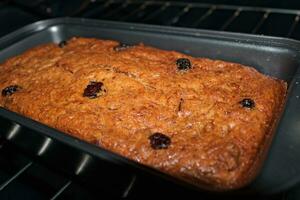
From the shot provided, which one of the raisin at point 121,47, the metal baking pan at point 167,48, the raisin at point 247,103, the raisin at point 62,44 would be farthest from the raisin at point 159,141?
the raisin at point 62,44

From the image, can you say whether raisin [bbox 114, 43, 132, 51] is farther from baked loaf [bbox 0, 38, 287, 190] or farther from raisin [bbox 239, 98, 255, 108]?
raisin [bbox 239, 98, 255, 108]

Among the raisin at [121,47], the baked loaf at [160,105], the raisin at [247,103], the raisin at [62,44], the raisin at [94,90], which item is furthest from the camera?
the raisin at [62,44]

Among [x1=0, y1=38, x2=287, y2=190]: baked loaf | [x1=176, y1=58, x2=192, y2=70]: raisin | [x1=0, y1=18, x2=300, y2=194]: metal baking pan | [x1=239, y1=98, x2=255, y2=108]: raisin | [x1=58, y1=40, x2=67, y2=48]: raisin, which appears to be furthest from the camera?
[x1=58, y1=40, x2=67, y2=48]: raisin

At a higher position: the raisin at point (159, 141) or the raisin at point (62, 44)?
the raisin at point (62, 44)

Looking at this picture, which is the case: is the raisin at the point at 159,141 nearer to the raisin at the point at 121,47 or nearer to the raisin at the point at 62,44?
the raisin at the point at 121,47

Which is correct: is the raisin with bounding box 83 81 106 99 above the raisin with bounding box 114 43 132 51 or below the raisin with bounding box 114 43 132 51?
above

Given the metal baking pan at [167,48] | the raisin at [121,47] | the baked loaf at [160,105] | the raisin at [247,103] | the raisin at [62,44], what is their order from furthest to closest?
the raisin at [62,44]
the raisin at [121,47]
the raisin at [247,103]
the baked loaf at [160,105]
the metal baking pan at [167,48]

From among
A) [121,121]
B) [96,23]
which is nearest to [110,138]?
[121,121]

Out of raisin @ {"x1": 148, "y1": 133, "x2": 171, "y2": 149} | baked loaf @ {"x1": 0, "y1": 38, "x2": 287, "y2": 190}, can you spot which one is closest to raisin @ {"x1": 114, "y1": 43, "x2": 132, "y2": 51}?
baked loaf @ {"x1": 0, "y1": 38, "x2": 287, "y2": 190}
